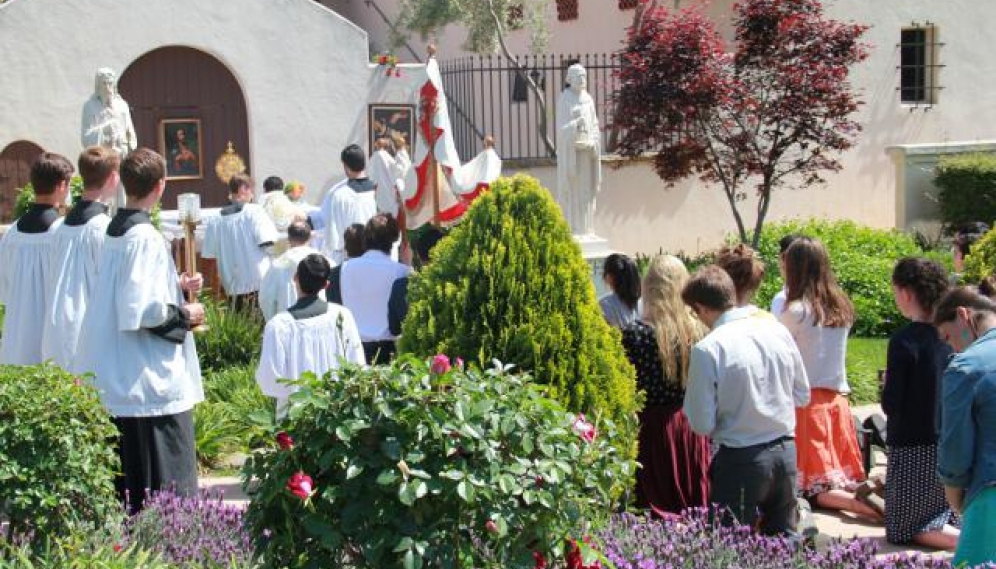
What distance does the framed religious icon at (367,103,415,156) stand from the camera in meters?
18.0

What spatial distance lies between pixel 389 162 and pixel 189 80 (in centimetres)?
406

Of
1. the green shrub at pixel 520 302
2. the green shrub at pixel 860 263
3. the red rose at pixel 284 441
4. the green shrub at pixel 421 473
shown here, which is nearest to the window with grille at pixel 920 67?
the green shrub at pixel 860 263

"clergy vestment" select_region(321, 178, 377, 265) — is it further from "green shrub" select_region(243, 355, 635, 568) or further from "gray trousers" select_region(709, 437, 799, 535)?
"green shrub" select_region(243, 355, 635, 568)

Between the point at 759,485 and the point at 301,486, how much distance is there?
8.31 ft

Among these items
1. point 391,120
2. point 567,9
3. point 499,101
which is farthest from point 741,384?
point 567,9

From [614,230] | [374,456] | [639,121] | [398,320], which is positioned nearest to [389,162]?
[639,121]

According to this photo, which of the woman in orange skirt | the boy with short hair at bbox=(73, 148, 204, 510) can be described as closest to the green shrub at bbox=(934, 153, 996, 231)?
the woman in orange skirt

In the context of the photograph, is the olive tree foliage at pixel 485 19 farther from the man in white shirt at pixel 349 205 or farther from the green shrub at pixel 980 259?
the green shrub at pixel 980 259

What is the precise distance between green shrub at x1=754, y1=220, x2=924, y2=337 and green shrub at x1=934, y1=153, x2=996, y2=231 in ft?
3.44

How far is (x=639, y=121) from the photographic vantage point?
16.1 metres

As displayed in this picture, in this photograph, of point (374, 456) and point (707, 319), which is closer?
point (374, 456)

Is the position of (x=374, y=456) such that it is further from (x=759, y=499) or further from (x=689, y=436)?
(x=689, y=436)

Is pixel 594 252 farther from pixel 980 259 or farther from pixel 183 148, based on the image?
pixel 980 259

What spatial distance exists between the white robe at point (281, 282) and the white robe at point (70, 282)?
2519 millimetres
